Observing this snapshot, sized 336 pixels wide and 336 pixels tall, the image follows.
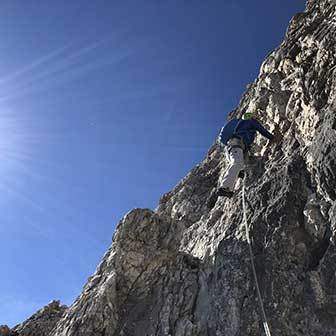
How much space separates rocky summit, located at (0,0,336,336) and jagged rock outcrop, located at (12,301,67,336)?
6.29 m

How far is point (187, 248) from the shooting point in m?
12.1

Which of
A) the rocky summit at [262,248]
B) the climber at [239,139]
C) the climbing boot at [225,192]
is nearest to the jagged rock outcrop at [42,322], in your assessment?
the rocky summit at [262,248]

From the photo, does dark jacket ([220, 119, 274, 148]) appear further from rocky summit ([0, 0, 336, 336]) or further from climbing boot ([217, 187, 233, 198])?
climbing boot ([217, 187, 233, 198])

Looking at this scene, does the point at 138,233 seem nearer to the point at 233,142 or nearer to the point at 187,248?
the point at 187,248

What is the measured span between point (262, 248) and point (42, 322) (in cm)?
1339

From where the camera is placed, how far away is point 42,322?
18047 millimetres

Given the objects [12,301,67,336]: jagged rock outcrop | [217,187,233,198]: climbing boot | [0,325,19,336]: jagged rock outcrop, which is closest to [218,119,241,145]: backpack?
[217,187,233,198]: climbing boot

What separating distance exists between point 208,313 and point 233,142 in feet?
17.6

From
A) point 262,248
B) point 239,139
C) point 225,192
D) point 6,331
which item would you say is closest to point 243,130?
point 239,139

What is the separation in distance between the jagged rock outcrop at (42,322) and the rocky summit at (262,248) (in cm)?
629

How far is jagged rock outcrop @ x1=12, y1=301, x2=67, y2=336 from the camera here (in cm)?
1706

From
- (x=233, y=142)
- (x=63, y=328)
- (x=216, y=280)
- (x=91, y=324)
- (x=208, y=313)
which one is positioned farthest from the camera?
(x=233, y=142)

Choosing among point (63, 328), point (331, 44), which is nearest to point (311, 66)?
point (331, 44)

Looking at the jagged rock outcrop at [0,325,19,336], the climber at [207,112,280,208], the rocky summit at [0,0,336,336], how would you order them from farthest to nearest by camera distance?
the jagged rock outcrop at [0,325,19,336] < the climber at [207,112,280,208] < the rocky summit at [0,0,336,336]
